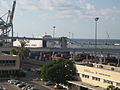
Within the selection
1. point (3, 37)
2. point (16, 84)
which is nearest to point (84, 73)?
point (16, 84)

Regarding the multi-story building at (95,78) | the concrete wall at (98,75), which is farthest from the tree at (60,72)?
the concrete wall at (98,75)

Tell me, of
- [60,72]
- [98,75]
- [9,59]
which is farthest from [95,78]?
[9,59]

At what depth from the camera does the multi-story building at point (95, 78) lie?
45638mm

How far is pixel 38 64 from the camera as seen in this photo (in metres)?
96.6

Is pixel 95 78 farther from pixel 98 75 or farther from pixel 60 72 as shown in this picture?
pixel 60 72

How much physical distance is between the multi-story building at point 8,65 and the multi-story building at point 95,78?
2164 centimetres

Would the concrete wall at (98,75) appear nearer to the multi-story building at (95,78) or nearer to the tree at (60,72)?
the multi-story building at (95,78)

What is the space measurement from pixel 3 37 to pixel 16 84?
338 feet

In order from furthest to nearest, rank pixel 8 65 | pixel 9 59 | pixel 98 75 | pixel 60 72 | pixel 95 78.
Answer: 1. pixel 8 65
2. pixel 9 59
3. pixel 60 72
4. pixel 95 78
5. pixel 98 75

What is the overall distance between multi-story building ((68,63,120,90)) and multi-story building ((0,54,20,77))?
852 inches

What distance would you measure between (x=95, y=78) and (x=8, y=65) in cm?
2801

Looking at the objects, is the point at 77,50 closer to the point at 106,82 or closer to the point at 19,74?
the point at 19,74

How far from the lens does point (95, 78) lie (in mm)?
50125

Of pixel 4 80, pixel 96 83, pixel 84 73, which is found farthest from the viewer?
pixel 4 80
